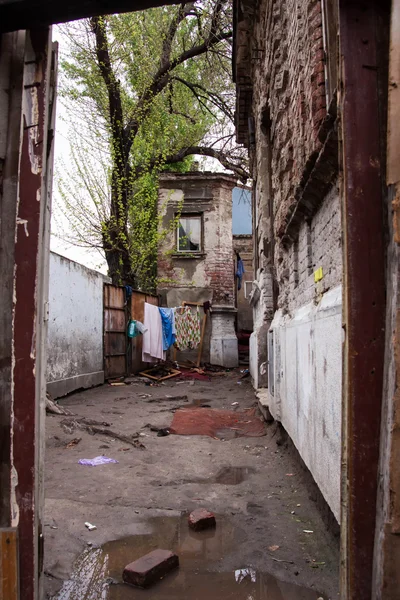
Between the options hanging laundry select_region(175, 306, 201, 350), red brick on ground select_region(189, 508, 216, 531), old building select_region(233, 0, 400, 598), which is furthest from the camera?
hanging laundry select_region(175, 306, 201, 350)

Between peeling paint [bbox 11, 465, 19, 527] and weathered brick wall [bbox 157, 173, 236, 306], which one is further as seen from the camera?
weathered brick wall [bbox 157, 173, 236, 306]

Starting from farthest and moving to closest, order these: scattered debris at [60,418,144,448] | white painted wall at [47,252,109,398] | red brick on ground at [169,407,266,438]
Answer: white painted wall at [47,252,109,398]
red brick on ground at [169,407,266,438]
scattered debris at [60,418,144,448]

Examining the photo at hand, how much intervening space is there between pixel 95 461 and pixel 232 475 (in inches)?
51.0

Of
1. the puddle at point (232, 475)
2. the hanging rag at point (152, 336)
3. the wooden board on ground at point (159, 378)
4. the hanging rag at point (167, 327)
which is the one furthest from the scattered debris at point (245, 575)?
the hanging rag at point (167, 327)

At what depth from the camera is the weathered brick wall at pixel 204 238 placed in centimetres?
1464

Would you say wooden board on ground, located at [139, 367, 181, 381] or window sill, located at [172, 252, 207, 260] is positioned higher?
window sill, located at [172, 252, 207, 260]

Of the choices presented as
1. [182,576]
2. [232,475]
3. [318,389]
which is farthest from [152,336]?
[182,576]

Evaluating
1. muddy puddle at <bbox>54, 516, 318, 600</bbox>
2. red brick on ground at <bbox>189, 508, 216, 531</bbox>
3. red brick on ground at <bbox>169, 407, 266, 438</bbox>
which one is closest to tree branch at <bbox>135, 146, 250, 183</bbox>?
red brick on ground at <bbox>169, 407, 266, 438</bbox>

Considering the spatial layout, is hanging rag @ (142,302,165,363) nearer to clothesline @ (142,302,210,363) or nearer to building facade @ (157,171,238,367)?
clothesline @ (142,302,210,363)

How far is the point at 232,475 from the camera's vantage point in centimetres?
416

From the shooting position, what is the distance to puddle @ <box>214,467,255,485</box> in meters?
4.00

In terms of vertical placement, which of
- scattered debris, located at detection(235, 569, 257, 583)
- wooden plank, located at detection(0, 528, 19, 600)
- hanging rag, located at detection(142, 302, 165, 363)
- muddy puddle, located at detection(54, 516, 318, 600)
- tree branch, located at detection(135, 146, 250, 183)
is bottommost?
muddy puddle, located at detection(54, 516, 318, 600)

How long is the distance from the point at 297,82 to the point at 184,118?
43.1 feet

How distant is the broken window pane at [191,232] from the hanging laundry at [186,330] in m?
2.24
